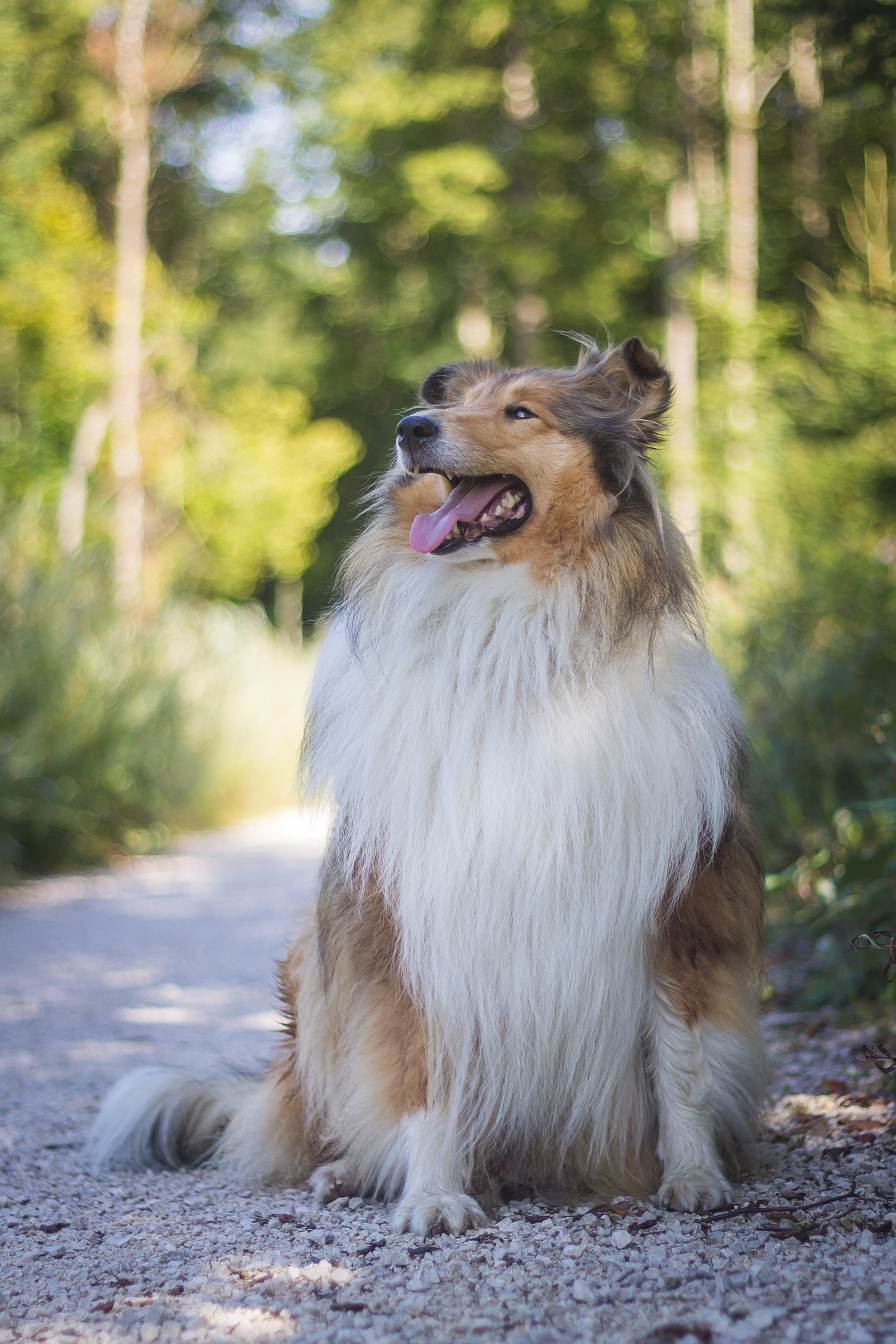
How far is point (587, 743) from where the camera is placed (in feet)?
8.40

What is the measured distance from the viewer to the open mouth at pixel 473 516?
284 centimetres

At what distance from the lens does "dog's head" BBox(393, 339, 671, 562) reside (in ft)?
9.28

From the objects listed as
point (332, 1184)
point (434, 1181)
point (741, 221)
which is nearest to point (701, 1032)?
point (434, 1181)

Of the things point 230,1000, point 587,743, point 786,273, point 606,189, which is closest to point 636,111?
point 606,189

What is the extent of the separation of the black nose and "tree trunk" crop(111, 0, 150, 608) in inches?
534

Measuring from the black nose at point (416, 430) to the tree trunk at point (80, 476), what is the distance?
7531 mm

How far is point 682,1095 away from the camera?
8.45ft

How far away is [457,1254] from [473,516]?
5.55 feet

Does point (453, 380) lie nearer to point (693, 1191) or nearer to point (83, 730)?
point (693, 1191)

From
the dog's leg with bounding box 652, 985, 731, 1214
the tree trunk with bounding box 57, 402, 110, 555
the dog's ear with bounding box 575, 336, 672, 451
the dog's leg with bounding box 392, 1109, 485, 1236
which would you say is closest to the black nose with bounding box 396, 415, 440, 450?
the dog's ear with bounding box 575, 336, 672, 451

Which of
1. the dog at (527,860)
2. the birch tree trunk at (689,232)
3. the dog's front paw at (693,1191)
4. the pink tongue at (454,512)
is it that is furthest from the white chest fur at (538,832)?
the birch tree trunk at (689,232)

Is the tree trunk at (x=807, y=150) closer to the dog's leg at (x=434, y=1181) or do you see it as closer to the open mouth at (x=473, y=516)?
the open mouth at (x=473, y=516)

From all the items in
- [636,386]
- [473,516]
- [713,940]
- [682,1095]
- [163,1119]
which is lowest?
[163,1119]

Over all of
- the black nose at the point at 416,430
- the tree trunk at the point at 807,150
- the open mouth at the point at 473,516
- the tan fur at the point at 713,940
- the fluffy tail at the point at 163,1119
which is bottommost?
the fluffy tail at the point at 163,1119
